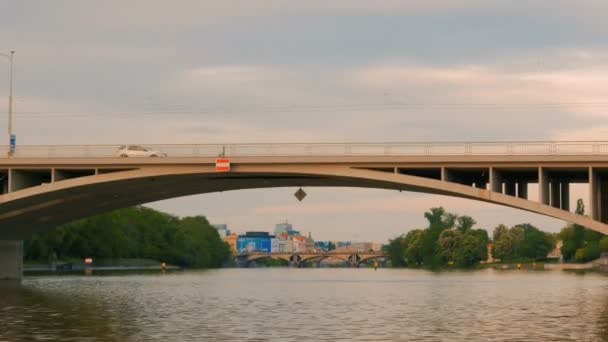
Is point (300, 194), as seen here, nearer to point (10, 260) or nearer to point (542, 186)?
point (542, 186)

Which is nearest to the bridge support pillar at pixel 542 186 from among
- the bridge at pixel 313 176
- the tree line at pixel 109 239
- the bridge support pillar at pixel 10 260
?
the bridge at pixel 313 176

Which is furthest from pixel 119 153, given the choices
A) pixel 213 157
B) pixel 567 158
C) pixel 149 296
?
pixel 567 158

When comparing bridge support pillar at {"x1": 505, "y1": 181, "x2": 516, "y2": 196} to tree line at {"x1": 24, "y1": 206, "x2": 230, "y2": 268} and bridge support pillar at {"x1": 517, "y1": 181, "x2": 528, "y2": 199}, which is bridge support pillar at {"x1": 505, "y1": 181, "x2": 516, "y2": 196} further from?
tree line at {"x1": 24, "y1": 206, "x2": 230, "y2": 268}

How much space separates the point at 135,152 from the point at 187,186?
30.9 ft

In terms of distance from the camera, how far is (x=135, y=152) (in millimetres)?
73125

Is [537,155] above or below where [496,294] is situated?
above

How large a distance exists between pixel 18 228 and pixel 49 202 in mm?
10851

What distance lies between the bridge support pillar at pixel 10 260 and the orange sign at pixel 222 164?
30.7 metres

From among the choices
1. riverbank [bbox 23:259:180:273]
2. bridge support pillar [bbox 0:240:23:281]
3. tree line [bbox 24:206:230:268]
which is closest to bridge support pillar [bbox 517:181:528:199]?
bridge support pillar [bbox 0:240:23:281]

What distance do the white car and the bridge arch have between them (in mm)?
1565

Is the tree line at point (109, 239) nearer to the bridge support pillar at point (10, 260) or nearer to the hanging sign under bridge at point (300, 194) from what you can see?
the bridge support pillar at point (10, 260)

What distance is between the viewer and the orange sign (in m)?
70.1

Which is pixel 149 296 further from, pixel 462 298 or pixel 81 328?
pixel 81 328

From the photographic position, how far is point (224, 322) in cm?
4209
